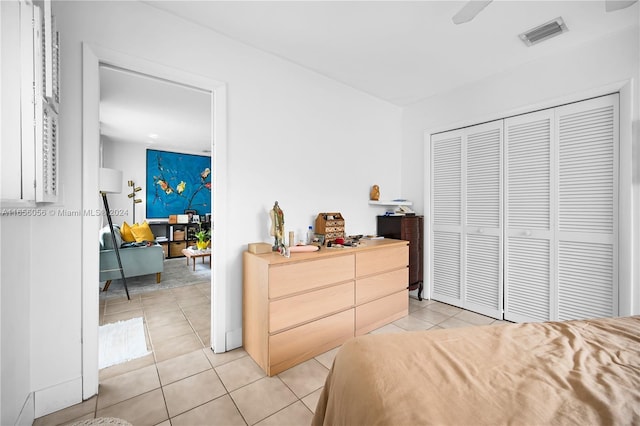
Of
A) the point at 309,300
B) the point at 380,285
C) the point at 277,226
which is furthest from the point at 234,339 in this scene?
the point at 380,285

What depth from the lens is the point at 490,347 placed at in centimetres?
107

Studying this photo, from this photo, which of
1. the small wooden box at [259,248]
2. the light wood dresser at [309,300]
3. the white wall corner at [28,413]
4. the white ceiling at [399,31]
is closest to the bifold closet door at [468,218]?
the white ceiling at [399,31]

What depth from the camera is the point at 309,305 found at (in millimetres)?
2213

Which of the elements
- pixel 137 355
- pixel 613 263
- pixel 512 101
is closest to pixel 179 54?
pixel 137 355

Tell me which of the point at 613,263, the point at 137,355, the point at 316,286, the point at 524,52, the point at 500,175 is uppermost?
the point at 524,52

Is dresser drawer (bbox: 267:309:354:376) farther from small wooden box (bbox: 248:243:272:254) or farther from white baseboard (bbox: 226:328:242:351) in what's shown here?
small wooden box (bbox: 248:243:272:254)

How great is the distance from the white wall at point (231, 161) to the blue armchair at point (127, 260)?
7.90ft

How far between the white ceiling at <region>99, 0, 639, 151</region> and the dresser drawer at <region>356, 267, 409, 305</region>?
2.18m

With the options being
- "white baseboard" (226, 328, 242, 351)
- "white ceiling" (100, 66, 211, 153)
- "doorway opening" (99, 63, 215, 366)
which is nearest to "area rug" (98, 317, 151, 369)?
"doorway opening" (99, 63, 215, 366)

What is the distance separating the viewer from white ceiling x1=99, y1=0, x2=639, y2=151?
2.01 meters

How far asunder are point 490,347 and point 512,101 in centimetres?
277

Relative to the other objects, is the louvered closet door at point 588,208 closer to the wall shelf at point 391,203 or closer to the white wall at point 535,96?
the white wall at point 535,96

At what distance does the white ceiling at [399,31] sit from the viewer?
2.01m

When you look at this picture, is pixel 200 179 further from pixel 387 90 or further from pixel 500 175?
pixel 500 175
